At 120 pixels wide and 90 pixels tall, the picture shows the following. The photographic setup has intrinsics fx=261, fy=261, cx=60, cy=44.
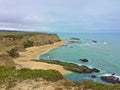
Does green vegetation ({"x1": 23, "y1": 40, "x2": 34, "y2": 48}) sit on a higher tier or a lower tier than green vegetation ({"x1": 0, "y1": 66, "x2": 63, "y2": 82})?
lower

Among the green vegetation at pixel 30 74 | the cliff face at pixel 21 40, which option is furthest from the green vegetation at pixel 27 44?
the green vegetation at pixel 30 74

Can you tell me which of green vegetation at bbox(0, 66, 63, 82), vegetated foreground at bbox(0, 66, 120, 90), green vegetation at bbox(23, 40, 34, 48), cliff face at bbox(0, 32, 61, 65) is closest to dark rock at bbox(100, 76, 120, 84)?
green vegetation at bbox(0, 66, 63, 82)

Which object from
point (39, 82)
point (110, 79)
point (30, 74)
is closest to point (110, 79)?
point (110, 79)

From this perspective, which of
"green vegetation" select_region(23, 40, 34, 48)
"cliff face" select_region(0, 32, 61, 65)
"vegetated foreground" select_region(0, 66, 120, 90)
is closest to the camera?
"vegetated foreground" select_region(0, 66, 120, 90)

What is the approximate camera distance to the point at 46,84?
719 inches

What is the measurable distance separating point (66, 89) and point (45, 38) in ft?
367

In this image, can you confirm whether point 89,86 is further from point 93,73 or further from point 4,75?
point 93,73

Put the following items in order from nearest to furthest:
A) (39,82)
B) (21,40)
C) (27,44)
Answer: (39,82)
(21,40)
(27,44)

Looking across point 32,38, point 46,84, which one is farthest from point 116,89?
point 32,38

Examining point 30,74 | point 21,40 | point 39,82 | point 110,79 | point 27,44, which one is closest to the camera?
point 39,82

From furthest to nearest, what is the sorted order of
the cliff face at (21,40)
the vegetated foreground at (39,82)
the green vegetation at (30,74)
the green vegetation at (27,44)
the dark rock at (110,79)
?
the green vegetation at (27,44), the cliff face at (21,40), the dark rock at (110,79), the green vegetation at (30,74), the vegetated foreground at (39,82)

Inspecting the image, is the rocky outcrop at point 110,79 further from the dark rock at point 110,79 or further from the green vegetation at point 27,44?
the green vegetation at point 27,44

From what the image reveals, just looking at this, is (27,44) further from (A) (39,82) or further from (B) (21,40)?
(A) (39,82)

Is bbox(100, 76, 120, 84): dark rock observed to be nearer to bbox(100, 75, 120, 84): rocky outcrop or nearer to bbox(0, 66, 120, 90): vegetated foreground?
bbox(100, 75, 120, 84): rocky outcrop
